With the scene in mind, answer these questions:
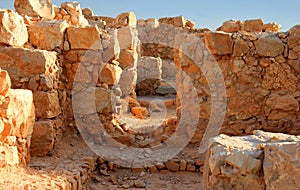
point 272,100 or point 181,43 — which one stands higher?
point 181,43

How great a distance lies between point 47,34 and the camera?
3.93 m

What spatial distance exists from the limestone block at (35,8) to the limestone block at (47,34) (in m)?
0.75

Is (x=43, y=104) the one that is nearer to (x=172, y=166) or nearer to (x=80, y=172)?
(x=80, y=172)

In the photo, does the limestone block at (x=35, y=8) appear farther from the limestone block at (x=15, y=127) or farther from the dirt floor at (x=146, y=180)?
the dirt floor at (x=146, y=180)

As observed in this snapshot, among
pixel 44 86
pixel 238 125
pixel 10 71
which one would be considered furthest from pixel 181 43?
pixel 10 71

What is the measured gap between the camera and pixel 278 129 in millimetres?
4133

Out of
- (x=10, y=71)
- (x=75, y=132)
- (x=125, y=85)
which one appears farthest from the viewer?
(x=125, y=85)

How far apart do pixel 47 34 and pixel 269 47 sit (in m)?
3.20

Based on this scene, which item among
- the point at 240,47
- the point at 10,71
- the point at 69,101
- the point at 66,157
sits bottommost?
the point at 66,157

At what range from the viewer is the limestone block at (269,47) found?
4012mm

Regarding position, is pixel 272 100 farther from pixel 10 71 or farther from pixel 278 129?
pixel 10 71

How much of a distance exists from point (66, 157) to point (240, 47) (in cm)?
291

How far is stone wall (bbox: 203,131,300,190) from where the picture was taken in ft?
6.04

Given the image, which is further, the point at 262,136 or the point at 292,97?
the point at 292,97
